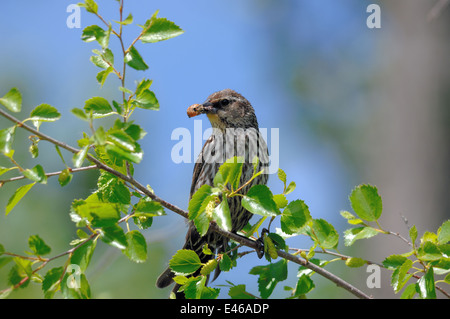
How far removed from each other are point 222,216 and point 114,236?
39 centimetres

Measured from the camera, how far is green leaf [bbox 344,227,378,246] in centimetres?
226

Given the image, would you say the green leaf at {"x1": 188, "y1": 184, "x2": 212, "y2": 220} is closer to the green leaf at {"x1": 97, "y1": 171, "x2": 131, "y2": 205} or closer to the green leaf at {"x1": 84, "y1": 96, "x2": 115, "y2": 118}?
the green leaf at {"x1": 97, "y1": 171, "x2": 131, "y2": 205}

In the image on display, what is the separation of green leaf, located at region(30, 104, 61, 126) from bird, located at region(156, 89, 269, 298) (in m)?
1.88

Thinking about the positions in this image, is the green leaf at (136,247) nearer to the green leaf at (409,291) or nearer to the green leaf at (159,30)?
the green leaf at (159,30)

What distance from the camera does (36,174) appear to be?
70.9 inches

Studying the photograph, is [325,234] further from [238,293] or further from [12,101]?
[12,101]

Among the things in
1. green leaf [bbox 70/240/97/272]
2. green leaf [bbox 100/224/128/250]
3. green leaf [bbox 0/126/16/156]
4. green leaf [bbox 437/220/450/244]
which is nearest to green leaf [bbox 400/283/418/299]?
green leaf [bbox 437/220/450/244]

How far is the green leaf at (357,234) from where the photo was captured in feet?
7.41

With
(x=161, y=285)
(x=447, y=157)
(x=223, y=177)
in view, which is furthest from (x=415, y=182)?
(x=223, y=177)

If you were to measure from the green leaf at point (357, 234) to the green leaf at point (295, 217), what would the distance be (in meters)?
0.22

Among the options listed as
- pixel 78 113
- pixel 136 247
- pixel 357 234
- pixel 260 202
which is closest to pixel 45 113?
pixel 78 113

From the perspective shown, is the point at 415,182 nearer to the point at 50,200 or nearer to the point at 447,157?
the point at 447,157

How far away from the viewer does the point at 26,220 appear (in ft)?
21.0
